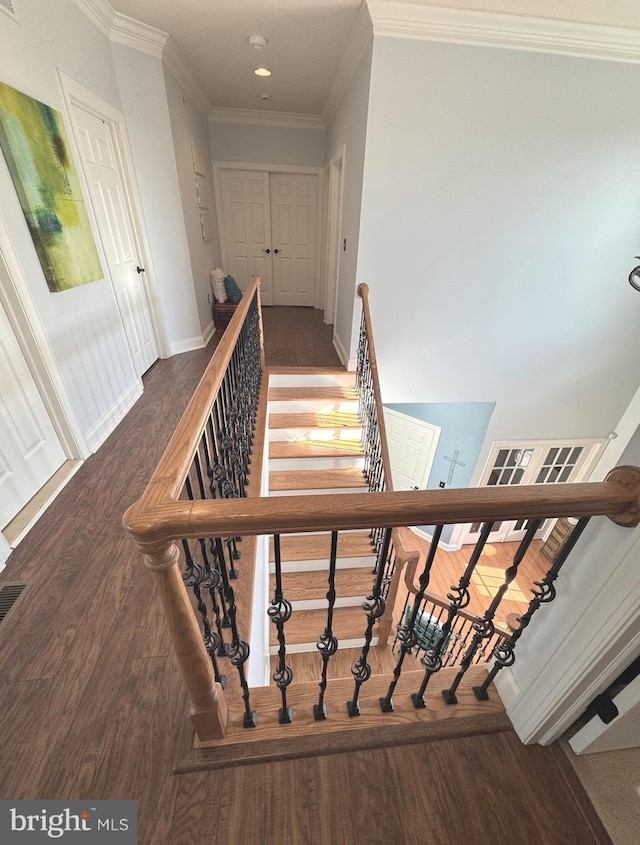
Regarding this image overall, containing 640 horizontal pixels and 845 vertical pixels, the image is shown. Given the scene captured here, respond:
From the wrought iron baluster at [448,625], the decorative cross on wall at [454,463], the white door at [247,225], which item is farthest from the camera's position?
the white door at [247,225]

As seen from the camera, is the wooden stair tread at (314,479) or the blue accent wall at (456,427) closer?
the wooden stair tread at (314,479)

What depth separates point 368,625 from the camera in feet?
3.24

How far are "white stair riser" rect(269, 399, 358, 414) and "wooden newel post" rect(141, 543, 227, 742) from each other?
107 inches

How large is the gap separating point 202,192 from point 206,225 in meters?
0.37

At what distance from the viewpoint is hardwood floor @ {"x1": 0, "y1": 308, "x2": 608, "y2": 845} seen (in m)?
0.91

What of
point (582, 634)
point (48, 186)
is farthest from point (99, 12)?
point (582, 634)

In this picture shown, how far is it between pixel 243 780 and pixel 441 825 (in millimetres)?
537

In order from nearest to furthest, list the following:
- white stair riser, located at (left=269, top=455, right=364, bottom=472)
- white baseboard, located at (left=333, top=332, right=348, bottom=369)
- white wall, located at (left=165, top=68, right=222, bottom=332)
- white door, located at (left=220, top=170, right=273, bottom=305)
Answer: white stair riser, located at (left=269, top=455, right=364, bottom=472)
white wall, located at (left=165, top=68, right=222, bottom=332)
white baseboard, located at (left=333, top=332, right=348, bottom=369)
white door, located at (left=220, top=170, right=273, bottom=305)

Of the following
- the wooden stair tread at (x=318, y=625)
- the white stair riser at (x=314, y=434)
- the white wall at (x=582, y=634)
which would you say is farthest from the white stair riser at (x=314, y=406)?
the white wall at (x=582, y=634)

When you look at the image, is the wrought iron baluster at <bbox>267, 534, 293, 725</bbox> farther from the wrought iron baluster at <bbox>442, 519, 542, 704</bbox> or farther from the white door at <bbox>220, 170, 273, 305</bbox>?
the white door at <bbox>220, 170, 273, 305</bbox>

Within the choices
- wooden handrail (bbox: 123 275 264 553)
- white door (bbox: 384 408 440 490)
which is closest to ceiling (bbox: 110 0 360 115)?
wooden handrail (bbox: 123 275 264 553)

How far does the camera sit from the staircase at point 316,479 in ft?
9.50

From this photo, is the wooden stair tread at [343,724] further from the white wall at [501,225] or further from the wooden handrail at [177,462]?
the white wall at [501,225]

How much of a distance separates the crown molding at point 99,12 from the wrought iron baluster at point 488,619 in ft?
13.0
